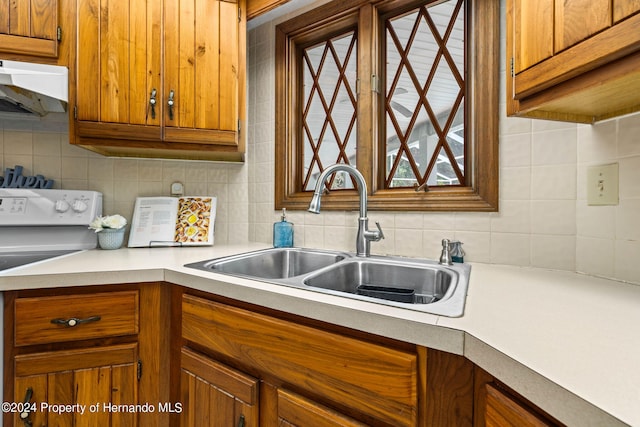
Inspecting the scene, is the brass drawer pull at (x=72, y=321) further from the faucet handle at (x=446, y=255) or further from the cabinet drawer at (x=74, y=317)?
the faucet handle at (x=446, y=255)

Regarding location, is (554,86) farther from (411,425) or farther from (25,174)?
(25,174)

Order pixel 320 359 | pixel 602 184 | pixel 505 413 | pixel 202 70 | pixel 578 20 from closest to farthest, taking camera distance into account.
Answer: pixel 505 413
pixel 578 20
pixel 320 359
pixel 602 184
pixel 202 70

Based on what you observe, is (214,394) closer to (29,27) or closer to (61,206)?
(61,206)

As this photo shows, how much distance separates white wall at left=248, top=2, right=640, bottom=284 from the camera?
2.98 feet

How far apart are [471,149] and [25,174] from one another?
199cm

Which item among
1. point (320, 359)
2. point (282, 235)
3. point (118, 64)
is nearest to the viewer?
point (320, 359)

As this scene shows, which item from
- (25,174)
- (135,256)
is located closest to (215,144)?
(135,256)

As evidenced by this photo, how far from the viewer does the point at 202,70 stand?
1.52 meters

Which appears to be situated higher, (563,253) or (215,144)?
(215,144)

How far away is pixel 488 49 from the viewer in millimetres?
1198

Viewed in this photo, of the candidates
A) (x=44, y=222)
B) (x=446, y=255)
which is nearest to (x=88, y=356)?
(x=44, y=222)

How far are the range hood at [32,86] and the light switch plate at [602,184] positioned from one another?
1891 millimetres

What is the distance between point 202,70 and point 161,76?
0.18 meters

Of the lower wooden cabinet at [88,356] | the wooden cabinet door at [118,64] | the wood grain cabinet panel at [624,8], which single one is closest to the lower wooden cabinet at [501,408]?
the wood grain cabinet panel at [624,8]
